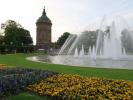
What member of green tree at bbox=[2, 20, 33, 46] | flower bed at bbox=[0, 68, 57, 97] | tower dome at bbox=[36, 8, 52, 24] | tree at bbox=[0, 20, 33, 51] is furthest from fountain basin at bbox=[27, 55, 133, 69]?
tower dome at bbox=[36, 8, 52, 24]

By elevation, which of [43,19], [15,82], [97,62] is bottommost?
[15,82]

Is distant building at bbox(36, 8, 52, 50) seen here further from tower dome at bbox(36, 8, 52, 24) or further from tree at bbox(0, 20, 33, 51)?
tree at bbox(0, 20, 33, 51)

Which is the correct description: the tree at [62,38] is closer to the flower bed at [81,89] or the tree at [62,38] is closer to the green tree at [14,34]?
the green tree at [14,34]

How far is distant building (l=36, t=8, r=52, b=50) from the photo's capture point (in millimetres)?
87688

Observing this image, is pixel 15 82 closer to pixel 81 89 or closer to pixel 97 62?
pixel 81 89

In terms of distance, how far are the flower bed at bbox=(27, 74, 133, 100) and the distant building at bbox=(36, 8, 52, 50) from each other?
7781cm

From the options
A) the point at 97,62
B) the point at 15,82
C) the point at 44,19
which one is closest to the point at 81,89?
the point at 15,82

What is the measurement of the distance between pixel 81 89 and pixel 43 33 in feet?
265

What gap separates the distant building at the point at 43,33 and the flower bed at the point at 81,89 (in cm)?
7781

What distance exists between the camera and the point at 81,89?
816 centimetres

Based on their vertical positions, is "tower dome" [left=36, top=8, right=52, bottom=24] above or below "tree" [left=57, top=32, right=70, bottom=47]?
above

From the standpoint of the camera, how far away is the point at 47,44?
88.3 m

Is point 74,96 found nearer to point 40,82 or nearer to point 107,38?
point 40,82

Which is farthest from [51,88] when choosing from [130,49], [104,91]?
[130,49]
